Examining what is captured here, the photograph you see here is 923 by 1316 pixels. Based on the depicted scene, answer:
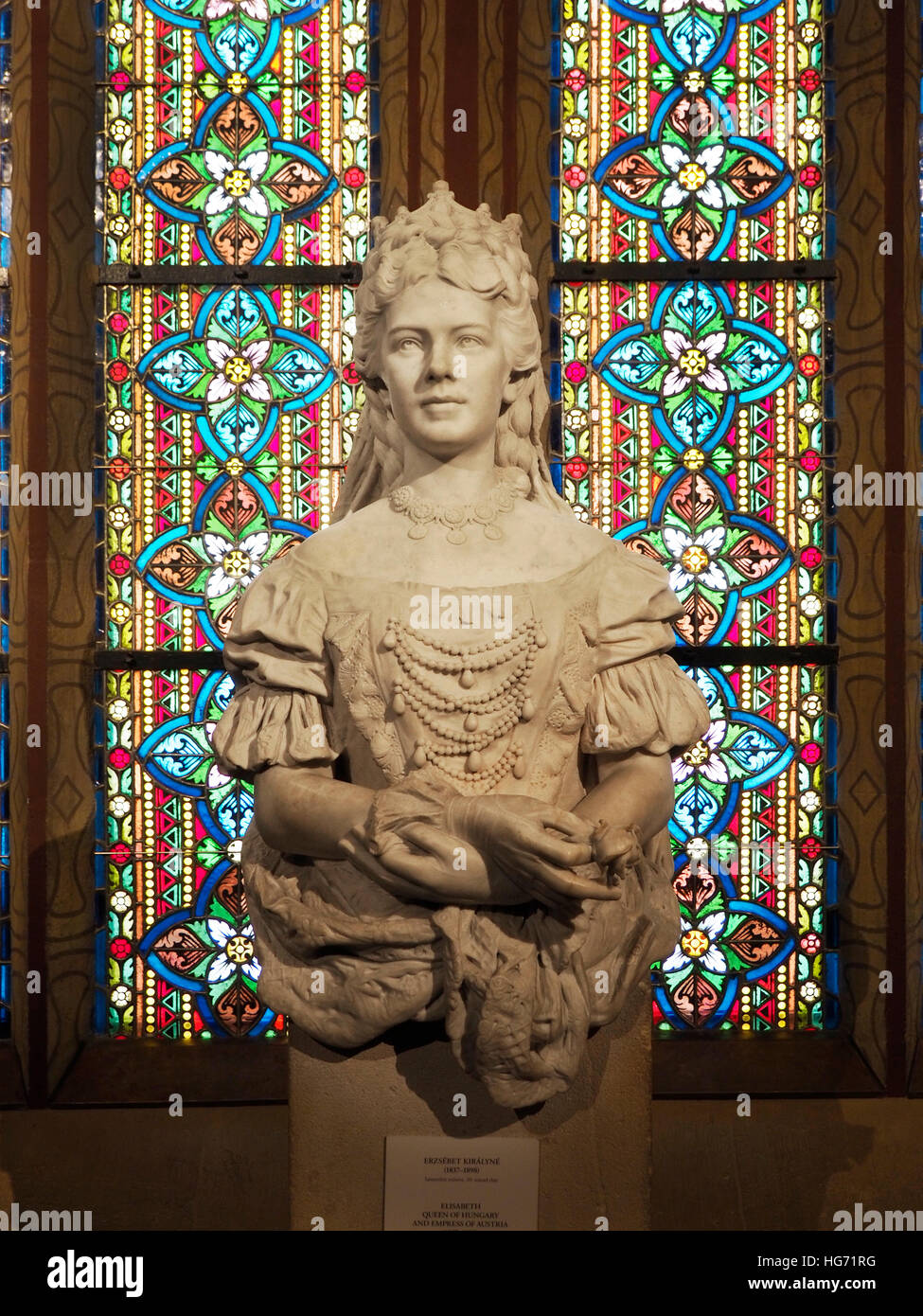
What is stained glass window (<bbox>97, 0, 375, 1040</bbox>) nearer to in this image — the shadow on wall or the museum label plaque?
the shadow on wall

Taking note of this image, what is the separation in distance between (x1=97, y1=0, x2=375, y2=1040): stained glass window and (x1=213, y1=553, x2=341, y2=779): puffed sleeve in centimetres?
175

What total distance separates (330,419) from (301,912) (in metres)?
2.28

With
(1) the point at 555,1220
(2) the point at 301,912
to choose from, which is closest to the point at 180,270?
(2) the point at 301,912

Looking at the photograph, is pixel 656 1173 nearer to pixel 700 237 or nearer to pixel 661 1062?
pixel 661 1062

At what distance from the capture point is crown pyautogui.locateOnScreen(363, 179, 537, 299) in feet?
12.1

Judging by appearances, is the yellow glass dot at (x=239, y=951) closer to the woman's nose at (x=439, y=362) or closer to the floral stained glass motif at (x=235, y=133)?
the floral stained glass motif at (x=235, y=133)

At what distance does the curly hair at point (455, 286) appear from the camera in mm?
3637

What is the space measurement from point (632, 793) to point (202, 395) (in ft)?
8.09

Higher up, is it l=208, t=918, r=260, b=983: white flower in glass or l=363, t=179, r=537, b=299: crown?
l=363, t=179, r=537, b=299: crown

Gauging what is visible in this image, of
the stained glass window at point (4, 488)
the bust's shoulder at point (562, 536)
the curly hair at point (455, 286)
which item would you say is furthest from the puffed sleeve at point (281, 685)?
the stained glass window at point (4, 488)

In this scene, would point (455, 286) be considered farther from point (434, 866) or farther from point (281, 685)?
point (434, 866)

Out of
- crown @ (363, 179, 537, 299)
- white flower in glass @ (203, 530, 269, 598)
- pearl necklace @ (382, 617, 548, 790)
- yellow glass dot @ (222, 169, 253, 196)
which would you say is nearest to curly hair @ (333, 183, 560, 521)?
crown @ (363, 179, 537, 299)

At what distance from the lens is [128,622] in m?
5.44

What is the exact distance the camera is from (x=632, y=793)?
3.53 metres
